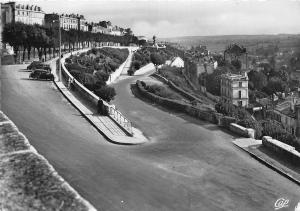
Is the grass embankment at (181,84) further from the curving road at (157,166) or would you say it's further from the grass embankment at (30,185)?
the grass embankment at (30,185)

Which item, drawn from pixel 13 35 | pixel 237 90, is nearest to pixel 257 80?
pixel 237 90

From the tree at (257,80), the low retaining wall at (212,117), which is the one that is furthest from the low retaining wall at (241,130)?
the tree at (257,80)

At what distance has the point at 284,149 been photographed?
15492 mm

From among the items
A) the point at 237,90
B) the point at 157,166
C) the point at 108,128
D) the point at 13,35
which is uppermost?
the point at 13,35

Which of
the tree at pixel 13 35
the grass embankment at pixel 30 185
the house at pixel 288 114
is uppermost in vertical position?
the tree at pixel 13 35

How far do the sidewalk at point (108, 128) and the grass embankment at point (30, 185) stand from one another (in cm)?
707

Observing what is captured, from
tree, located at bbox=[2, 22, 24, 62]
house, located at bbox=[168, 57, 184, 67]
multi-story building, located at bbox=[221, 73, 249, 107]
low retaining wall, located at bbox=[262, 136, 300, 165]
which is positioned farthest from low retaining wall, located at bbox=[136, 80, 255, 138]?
house, located at bbox=[168, 57, 184, 67]

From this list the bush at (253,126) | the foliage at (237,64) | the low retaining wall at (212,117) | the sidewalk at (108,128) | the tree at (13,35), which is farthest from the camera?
the foliage at (237,64)

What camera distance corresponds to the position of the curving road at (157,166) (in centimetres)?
1134

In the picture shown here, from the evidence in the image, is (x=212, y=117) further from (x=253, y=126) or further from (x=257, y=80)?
(x=257, y=80)

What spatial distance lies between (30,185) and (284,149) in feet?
33.6

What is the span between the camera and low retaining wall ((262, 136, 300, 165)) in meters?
14.8

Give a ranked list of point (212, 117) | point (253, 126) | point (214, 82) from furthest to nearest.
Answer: point (214, 82) → point (212, 117) → point (253, 126)

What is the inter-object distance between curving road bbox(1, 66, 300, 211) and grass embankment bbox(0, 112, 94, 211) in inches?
72.9
